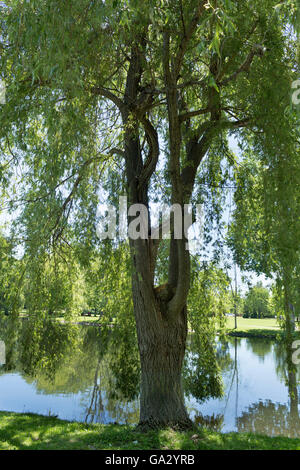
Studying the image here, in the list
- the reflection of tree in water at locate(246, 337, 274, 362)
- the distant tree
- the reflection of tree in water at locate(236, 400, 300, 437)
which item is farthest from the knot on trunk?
the reflection of tree in water at locate(246, 337, 274, 362)

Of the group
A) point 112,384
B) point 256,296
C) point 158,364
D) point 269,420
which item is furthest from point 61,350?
point 269,420

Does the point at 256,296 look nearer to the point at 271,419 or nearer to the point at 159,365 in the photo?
the point at 159,365

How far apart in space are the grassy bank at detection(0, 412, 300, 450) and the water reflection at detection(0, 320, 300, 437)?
2.19 ft

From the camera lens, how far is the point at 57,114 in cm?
363

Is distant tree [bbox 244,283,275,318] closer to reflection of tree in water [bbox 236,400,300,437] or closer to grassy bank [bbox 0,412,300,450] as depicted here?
grassy bank [bbox 0,412,300,450]

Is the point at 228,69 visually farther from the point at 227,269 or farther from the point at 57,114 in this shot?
the point at 227,269

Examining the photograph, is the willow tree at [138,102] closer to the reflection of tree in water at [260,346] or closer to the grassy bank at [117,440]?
the grassy bank at [117,440]

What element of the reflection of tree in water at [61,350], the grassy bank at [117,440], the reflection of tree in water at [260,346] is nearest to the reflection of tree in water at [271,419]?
the grassy bank at [117,440]

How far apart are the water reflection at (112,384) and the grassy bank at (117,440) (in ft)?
2.19

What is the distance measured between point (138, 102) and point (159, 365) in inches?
130

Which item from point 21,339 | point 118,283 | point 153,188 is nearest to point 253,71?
point 153,188

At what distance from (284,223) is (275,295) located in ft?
3.35

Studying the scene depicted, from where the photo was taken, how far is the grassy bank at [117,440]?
369 centimetres

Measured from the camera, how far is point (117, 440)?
3.94m
